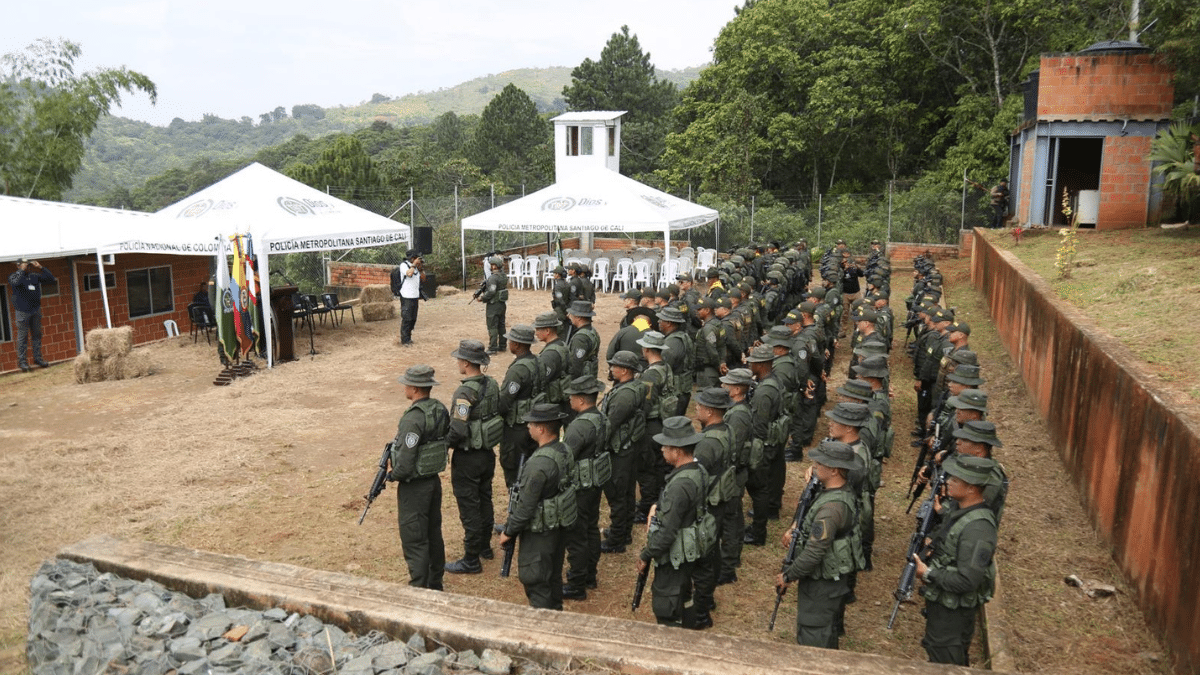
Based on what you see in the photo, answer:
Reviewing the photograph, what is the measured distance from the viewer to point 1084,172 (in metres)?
20.3

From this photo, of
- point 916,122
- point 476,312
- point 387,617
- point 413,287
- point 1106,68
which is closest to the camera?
point 387,617

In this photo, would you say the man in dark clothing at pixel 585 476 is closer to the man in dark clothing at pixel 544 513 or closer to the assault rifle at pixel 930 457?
the man in dark clothing at pixel 544 513

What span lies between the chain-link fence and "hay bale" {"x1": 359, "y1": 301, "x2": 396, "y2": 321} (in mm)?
5442

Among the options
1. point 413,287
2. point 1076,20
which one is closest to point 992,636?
point 413,287

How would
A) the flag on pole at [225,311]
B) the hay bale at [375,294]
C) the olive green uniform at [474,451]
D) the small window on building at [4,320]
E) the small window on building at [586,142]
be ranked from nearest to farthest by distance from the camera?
the olive green uniform at [474,451] < the flag on pole at [225,311] < the small window on building at [4,320] < the hay bale at [375,294] < the small window on building at [586,142]

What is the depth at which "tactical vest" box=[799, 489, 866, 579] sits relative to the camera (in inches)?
196

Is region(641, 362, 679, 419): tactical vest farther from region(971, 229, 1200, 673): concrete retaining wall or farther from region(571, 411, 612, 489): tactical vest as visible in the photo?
region(971, 229, 1200, 673): concrete retaining wall

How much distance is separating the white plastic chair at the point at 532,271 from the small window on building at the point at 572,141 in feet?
17.5

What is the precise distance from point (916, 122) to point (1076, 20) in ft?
20.0

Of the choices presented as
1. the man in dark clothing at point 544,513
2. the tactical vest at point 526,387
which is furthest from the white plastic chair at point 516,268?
the man in dark clothing at point 544,513

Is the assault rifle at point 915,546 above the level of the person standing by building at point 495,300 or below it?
below

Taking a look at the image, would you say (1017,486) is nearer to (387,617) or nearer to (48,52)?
(387,617)

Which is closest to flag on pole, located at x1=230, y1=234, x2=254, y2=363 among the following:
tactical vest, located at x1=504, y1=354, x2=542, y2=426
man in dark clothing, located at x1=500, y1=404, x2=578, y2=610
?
tactical vest, located at x1=504, y1=354, x2=542, y2=426

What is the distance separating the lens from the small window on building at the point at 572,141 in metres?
26.4
